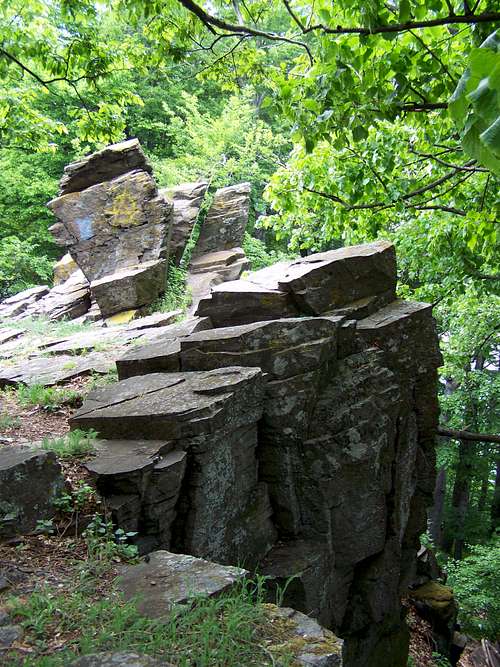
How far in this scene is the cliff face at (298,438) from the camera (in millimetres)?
5891

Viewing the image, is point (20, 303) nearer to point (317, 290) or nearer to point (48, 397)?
point (48, 397)

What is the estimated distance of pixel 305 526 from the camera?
293 inches

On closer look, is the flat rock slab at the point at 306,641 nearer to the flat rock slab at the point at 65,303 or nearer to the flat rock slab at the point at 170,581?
the flat rock slab at the point at 170,581

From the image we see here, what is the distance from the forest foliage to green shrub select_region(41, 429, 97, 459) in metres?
4.04

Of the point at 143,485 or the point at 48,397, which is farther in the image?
the point at 48,397

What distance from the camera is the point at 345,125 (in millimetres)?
6328

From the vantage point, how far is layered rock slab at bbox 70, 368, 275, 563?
588 cm

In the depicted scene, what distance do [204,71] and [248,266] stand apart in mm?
10721

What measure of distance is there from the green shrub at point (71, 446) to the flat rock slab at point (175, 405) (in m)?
0.33

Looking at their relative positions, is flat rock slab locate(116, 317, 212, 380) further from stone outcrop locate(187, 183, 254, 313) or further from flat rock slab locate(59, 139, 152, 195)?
flat rock slab locate(59, 139, 152, 195)

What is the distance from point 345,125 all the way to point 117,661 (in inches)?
223

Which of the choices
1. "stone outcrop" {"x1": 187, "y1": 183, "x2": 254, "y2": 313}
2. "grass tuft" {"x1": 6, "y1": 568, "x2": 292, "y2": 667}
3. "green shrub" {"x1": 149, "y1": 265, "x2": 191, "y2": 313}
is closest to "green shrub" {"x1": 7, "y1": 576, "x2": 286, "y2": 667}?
"grass tuft" {"x1": 6, "y1": 568, "x2": 292, "y2": 667}

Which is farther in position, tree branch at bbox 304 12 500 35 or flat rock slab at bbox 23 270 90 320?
flat rock slab at bbox 23 270 90 320

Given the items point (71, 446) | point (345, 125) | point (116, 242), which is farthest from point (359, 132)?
point (116, 242)
